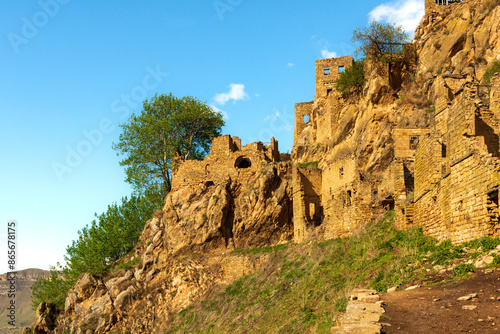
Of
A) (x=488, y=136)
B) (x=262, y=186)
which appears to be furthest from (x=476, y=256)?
(x=262, y=186)

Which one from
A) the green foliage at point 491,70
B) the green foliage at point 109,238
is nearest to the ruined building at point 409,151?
the green foliage at point 491,70

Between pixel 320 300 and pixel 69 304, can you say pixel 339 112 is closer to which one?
pixel 320 300

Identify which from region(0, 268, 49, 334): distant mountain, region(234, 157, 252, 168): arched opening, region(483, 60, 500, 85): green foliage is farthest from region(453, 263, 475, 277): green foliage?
region(0, 268, 49, 334): distant mountain

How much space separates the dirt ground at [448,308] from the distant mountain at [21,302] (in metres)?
96.3

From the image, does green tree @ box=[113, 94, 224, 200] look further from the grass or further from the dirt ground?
the dirt ground

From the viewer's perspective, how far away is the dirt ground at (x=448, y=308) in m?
9.87

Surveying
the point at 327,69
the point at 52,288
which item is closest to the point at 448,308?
the point at 327,69

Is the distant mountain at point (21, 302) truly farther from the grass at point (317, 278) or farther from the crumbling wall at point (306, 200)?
the crumbling wall at point (306, 200)

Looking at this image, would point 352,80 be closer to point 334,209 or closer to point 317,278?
→ point 334,209

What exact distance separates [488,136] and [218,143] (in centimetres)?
2736

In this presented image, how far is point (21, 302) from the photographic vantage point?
403 ft

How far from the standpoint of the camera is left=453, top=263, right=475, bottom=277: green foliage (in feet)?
42.0

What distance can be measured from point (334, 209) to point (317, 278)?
17.9 feet

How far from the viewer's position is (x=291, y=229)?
35531 mm
